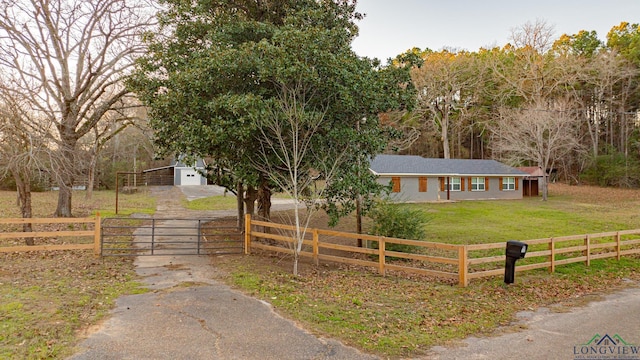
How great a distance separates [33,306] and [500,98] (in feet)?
155

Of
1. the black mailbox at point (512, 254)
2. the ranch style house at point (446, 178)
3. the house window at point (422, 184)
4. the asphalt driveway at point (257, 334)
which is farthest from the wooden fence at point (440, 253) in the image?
the house window at point (422, 184)

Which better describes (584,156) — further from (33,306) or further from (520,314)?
(33,306)

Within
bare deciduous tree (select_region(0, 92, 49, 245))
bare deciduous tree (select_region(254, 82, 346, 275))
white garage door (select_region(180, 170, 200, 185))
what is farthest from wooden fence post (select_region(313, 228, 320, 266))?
white garage door (select_region(180, 170, 200, 185))

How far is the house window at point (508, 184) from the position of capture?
108 feet

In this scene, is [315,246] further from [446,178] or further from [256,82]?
[446,178]

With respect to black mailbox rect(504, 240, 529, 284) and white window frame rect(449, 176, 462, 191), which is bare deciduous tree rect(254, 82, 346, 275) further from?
white window frame rect(449, 176, 462, 191)

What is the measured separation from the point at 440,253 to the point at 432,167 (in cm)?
1838

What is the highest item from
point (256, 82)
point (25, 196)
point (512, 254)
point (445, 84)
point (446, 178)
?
point (445, 84)

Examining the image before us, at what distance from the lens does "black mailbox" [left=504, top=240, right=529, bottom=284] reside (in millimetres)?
8312

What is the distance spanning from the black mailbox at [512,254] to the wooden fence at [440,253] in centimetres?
21

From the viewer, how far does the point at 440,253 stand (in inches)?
503

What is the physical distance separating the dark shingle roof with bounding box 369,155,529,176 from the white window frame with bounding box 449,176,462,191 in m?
0.49

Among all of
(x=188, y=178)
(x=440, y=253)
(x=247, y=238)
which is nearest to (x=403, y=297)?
(x=247, y=238)

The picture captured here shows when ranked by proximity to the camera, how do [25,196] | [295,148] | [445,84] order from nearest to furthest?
[295,148] < [25,196] < [445,84]
